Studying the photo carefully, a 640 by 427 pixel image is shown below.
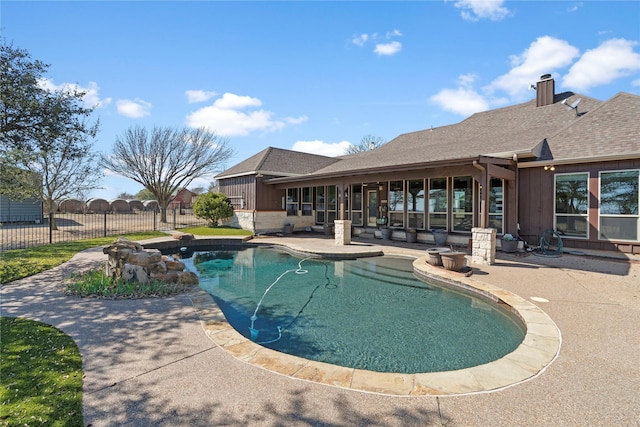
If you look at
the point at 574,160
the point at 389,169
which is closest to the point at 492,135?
the point at 574,160

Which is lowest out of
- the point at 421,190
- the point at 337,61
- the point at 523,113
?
the point at 421,190

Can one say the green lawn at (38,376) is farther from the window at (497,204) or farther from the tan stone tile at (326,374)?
the window at (497,204)

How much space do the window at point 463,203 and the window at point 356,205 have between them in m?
4.82

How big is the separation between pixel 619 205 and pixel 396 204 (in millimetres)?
7054

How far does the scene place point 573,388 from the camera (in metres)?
2.70

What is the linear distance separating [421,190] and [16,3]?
508 inches

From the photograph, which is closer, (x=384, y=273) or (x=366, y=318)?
(x=366, y=318)

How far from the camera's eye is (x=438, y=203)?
1202cm

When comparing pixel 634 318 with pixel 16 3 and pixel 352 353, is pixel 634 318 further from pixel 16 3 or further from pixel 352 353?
pixel 16 3

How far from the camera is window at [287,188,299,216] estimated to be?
1761cm

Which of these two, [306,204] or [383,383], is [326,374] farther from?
[306,204]

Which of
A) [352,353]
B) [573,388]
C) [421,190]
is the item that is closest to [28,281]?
[352,353]

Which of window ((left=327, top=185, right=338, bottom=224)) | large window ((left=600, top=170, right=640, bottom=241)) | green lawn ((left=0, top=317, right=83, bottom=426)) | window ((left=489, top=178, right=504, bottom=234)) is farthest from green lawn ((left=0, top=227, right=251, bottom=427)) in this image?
window ((left=327, top=185, right=338, bottom=224))

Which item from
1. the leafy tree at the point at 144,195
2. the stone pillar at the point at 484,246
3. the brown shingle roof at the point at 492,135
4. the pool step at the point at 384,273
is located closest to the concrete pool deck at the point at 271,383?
the pool step at the point at 384,273
